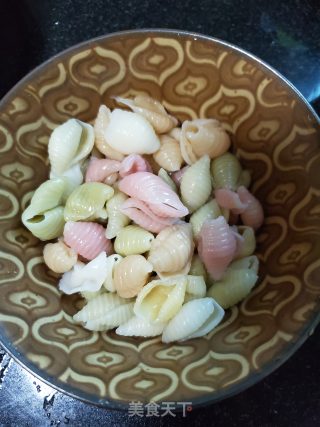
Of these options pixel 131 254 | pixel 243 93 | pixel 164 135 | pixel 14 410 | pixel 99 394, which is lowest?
pixel 14 410

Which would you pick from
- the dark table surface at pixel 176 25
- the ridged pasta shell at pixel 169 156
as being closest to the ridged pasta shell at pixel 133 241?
the ridged pasta shell at pixel 169 156

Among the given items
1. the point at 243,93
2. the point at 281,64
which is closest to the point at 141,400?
the point at 243,93

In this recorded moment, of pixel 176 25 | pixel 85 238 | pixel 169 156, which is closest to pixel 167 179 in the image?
pixel 169 156

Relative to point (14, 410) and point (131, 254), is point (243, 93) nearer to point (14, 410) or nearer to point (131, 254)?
point (131, 254)

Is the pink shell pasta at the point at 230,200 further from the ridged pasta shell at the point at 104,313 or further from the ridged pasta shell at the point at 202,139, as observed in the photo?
the ridged pasta shell at the point at 104,313

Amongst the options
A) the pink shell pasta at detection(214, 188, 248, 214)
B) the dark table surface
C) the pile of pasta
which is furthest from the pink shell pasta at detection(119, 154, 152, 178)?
the dark table surface

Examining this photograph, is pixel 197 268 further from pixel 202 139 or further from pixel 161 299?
pixel 202 139

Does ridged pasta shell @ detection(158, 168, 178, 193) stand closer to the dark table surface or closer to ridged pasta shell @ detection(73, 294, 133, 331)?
ridged pasta shell @ detection(73, 294, 133, 331)
